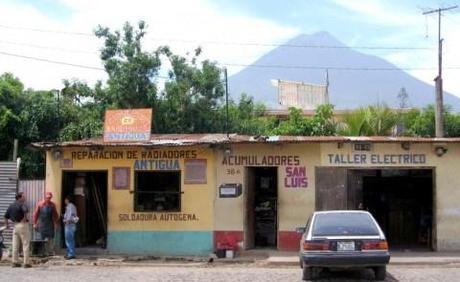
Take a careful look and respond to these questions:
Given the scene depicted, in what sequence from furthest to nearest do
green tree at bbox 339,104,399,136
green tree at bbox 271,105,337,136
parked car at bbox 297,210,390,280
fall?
1. green tree at bbox 271,105,337,136
2. green tree at bbox 339,104,399,136
3. parked car at bbox 297,210,390,280

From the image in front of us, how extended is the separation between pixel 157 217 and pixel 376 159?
→ 6.32 meters

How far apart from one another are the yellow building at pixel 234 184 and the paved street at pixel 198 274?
2.03 meters

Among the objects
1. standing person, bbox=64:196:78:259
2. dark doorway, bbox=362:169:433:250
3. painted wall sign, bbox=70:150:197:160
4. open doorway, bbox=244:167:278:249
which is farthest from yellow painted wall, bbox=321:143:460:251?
standing person, bbox=64:196:78:259

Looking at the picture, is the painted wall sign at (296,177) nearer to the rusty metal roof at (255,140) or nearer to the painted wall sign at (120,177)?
the rusty metal roof at (255,140)

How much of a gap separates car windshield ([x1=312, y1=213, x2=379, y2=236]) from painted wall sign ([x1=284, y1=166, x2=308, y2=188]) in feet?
15.7

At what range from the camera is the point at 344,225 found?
13.3 metres

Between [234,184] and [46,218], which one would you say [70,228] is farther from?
[234,184]

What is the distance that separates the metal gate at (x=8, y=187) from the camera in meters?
19.6

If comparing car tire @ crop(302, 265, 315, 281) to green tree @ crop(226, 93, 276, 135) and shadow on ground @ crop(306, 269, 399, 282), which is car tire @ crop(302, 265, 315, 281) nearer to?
shadow on ground @ crop(306, 269, 399, 282)

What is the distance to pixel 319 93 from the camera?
2025 inches

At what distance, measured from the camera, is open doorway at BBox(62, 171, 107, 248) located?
808 inches

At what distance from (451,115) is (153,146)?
23.1 meters

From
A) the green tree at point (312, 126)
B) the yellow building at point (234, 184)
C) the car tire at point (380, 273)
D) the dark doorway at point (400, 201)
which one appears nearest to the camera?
the car tire at point (380, 273)

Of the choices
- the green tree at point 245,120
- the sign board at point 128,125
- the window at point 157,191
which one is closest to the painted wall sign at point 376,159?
the window at point 157,191
